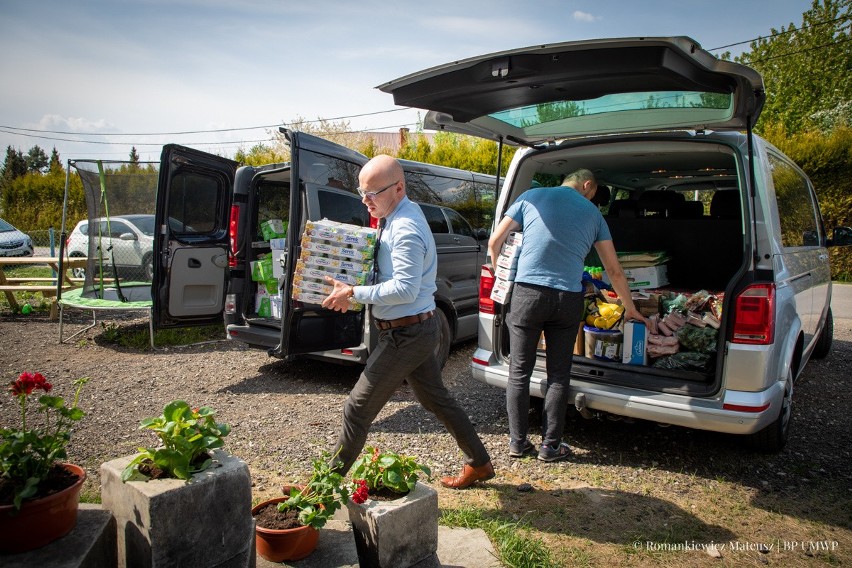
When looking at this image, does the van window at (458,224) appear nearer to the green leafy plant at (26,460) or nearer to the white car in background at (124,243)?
the white car in background at (124,243)

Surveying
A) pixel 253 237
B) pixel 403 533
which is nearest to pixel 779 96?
pixel 253 237

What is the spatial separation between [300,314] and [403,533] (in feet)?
8.78

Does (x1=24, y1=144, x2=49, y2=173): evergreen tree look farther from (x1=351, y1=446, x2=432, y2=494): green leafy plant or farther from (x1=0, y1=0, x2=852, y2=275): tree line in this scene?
(x1=351, y1=446, x2=432, y2=494): green leafy plant

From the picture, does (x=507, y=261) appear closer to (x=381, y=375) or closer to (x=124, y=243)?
(x=381, y=375)

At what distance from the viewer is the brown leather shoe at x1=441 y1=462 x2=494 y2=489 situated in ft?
10.8

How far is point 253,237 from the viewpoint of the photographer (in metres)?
5.89

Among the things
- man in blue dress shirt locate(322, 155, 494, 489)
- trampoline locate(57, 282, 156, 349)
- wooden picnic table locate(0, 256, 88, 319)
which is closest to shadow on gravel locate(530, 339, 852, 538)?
man in blue dress shirt locate(322, 155, 494, 489)

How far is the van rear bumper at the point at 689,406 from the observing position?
10.4ft

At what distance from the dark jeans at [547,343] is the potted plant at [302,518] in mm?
1529

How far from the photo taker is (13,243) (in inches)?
685

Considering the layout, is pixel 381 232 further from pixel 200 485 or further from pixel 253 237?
pixel 253 237

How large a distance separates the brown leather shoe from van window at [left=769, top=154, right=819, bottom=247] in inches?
94.6

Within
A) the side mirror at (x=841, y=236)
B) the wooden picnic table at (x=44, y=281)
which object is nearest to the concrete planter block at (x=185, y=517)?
the side mirror at (x=841, y=236)

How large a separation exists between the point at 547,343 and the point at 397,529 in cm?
170
